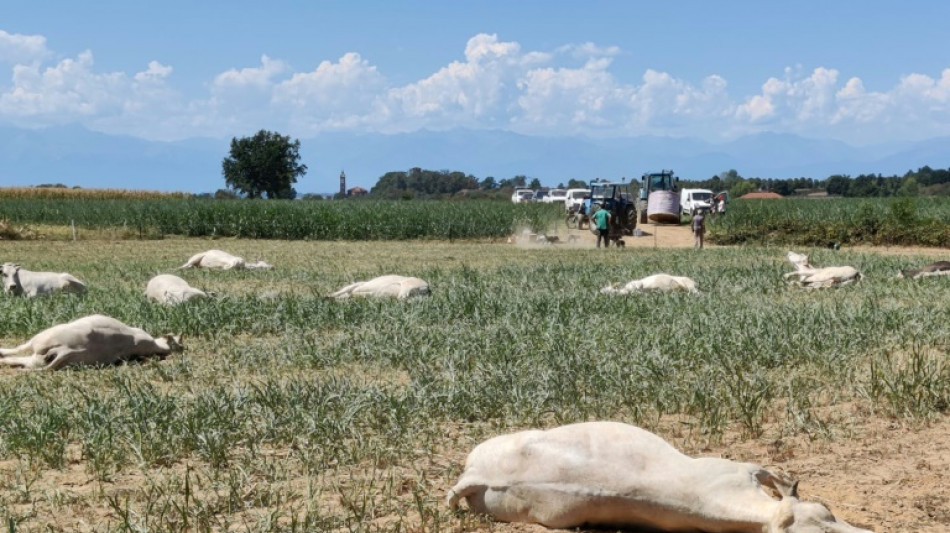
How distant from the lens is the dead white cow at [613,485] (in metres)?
4.12

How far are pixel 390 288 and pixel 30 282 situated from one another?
4919mm

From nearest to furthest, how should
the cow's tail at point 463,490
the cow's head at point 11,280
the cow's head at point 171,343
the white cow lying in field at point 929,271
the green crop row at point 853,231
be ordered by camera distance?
the cow's tail at point 463,490
the cow's head at point 171,343
the cow's head at point 11,280
the white cow lying in field at point 929,271
the green crop row at point 853,231

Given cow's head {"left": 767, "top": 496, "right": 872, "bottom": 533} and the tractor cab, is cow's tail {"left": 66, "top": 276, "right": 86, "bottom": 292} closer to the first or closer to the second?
cow's head {"left": 767, "top": 496, "right": 872, "bottom": 533}

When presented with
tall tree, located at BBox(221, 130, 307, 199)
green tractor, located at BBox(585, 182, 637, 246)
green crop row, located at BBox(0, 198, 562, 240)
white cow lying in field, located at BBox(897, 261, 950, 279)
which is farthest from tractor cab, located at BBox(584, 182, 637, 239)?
tall tree, located at BBox(221, 130, 307, 199)

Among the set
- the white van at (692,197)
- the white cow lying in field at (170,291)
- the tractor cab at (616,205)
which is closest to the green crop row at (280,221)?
the tractor cab at (616,205)

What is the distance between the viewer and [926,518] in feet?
15.1

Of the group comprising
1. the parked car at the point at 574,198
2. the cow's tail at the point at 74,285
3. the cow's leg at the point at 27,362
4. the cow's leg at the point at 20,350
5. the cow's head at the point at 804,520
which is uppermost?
the parked car at the point at 574,198

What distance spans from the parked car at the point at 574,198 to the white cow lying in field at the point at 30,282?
3278 centimetres

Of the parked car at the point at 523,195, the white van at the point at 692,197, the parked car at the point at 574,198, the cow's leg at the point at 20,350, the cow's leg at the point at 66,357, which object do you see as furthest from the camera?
the parked car at the point at 523,195

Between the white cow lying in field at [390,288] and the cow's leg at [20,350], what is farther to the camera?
the white cow lying in field at [390,288]

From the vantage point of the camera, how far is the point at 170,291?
503 inches

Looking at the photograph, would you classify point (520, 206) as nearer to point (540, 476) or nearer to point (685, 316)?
point (685, 316)

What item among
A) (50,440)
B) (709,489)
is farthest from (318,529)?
(50,440)

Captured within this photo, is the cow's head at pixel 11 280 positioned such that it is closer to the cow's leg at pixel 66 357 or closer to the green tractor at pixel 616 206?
the cow's leg at pixel 66 357
